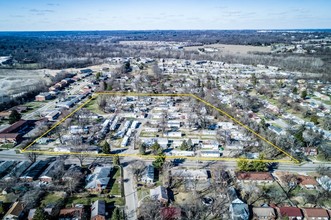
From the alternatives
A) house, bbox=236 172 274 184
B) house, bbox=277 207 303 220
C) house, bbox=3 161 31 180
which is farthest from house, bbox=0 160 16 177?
house, bbox=277 207 303 220

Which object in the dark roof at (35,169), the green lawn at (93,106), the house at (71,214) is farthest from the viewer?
the green lawn at (93,106)

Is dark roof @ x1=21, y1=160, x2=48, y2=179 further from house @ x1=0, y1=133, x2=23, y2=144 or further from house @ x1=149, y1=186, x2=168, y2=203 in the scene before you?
house @ x1=149, y1=186, x2=168, y2=203

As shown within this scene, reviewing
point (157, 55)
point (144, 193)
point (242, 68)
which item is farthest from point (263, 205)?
point (157, 55)

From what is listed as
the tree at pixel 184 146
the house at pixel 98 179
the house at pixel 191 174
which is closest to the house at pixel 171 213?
the house at pixel 191 174

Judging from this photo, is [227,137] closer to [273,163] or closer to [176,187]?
[273,163]

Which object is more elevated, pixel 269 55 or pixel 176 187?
pixel 269 55

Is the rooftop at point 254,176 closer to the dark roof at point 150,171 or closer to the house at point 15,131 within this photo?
the dark roof at point 150,171
